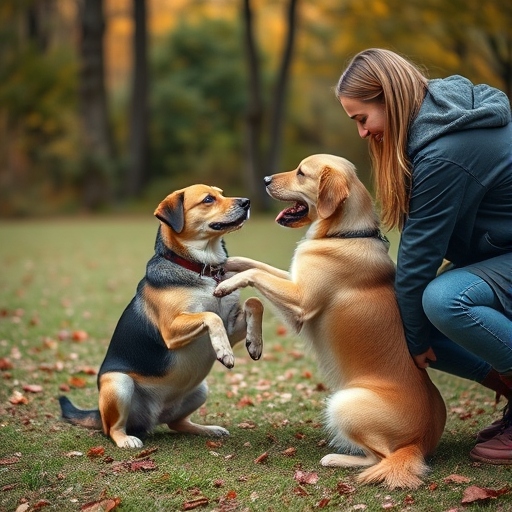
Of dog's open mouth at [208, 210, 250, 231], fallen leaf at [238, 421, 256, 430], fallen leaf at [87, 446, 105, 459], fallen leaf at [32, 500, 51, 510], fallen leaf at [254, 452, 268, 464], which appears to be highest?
dog's open mouth at [208, 210, 250, 231]

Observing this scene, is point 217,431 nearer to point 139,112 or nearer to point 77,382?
point 77,382

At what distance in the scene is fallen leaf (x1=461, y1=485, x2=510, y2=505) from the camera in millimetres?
3602

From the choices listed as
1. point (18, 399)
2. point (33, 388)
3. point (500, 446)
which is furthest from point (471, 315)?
point (33, 388)

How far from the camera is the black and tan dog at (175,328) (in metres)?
4.66

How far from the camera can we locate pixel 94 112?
88.3ft

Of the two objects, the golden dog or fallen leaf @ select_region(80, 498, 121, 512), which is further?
the golden dog

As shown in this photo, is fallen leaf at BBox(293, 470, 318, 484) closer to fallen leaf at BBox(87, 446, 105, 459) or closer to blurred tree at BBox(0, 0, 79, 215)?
fallen leaf at BBox(87, 446, 105, 459)

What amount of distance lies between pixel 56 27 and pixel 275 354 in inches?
1252

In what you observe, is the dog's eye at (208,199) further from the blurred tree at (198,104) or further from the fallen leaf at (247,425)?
the blurred tree at (198,104)

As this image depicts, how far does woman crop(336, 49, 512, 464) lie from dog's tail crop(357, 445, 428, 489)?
44 centimetres

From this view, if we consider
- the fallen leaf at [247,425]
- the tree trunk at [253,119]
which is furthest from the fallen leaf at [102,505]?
the tree trunk at [253,119]

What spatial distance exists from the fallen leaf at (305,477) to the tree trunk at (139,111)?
2496 cm

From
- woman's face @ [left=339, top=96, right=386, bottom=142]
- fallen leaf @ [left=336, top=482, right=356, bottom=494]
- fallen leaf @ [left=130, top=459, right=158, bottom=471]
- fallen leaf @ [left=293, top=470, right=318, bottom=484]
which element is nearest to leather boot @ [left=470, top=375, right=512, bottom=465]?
fallen leaf @ [left=336, top=482, right=356, bottom=494]

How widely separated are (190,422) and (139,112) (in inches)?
974
